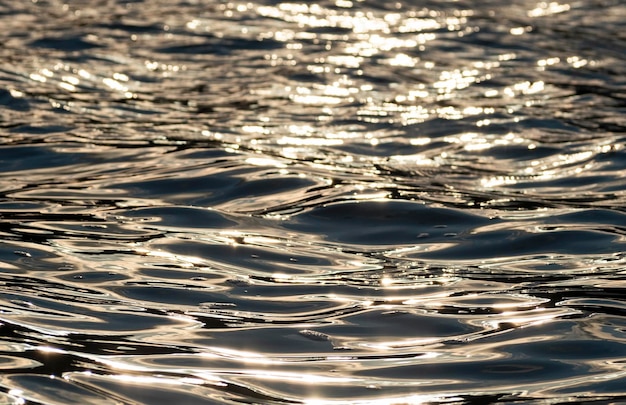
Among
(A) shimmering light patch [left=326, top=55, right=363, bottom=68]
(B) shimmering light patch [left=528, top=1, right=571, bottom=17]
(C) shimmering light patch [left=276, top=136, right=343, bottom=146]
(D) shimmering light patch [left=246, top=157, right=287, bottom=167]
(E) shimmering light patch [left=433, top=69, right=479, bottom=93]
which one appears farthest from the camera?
(B) shimmering light patch [left=528, top=1, right=571, bottom=17]

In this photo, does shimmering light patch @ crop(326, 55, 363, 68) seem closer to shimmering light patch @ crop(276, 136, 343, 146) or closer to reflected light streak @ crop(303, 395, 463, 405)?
shimmering light patch @ crop(276, 136, 343, 146)

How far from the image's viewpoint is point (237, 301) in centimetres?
367

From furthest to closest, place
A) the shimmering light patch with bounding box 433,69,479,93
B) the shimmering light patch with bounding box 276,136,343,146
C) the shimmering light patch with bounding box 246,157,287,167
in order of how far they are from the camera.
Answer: the shimmering light patch with bounding box 433,69,479,93 → the shimmering light patch with bounding box 276,136,343,146 → the shimmering light patch with bounding box 246,157,287,167

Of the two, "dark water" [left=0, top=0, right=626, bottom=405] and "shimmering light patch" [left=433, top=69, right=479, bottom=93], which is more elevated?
"shimmering light patch" [left=433, top=69, right=479, bottom=93]

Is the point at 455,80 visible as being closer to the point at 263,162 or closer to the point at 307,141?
the point at 307,141

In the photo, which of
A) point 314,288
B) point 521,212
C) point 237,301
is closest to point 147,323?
point 237,301

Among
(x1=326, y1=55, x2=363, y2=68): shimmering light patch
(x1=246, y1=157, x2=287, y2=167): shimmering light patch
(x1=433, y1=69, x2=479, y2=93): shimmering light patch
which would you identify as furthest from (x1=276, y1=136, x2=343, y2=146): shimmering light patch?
(x1=326, y1=55, x2=363, y2=68): shimmering light patch

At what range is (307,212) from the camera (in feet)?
15.9

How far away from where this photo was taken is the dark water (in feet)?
10.2

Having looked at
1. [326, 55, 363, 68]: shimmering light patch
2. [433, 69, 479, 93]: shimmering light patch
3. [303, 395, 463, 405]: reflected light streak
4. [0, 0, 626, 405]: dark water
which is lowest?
[303, 395, 463, 405]: reflected light streak

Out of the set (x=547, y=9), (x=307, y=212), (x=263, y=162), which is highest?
(x=547, y=9)

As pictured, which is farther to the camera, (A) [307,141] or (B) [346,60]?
(B) [346,60]

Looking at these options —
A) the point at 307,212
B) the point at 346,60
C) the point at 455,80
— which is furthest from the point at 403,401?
the point at 346,60

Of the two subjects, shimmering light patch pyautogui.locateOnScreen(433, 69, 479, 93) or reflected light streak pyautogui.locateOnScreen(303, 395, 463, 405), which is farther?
shimmering light patch pyautogui.locateOnScreen(433, 69, 479, 93)
